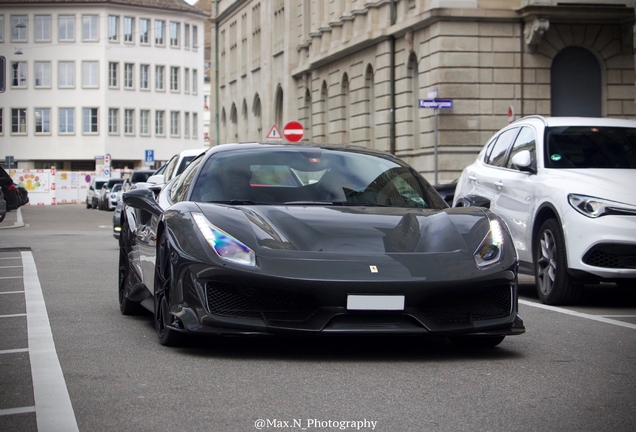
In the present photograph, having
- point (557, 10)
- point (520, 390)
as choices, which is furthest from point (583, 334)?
point (557, 10)

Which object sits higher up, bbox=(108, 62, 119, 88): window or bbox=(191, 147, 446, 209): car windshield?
bbox=(108, 62, 119, 88): window

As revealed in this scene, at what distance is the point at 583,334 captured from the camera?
7.73m

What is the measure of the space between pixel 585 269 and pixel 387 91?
2751 cm

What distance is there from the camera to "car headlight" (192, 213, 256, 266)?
20.6 feet

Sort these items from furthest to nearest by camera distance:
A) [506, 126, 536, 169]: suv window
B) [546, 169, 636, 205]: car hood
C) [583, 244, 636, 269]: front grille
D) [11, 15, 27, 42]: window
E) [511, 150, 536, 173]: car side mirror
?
[11, 15, 27, 42]: window < [506, 126, 536, 169]: suv window < [511, 150, 536, 173]: car side mirror < [546, 169, 636, 205]: car hood < [583, 244, 636, 269]: front grille

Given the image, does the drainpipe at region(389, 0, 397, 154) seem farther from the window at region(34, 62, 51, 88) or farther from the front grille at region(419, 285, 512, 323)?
the window at region(34, 62, 51, 88)

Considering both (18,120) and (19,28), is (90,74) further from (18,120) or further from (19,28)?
(19,28)

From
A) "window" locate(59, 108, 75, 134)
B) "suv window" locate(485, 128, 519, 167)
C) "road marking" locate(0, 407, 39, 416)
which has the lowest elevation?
"road marking" locate(0, 407, 39, 416)

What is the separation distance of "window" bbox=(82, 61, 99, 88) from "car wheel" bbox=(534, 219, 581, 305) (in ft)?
278

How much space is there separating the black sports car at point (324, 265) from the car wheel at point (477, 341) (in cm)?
2

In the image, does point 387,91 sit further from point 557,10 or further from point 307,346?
point 307,346

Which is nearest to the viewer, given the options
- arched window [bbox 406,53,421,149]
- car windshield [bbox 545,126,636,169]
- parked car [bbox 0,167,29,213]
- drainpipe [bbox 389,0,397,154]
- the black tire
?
the black tire

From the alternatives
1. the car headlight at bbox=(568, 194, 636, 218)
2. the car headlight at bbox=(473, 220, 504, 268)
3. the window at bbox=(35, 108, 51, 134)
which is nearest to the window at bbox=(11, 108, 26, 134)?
the window at bbox=(35, 108, 51, 134)

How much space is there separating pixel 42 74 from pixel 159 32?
1023cm
